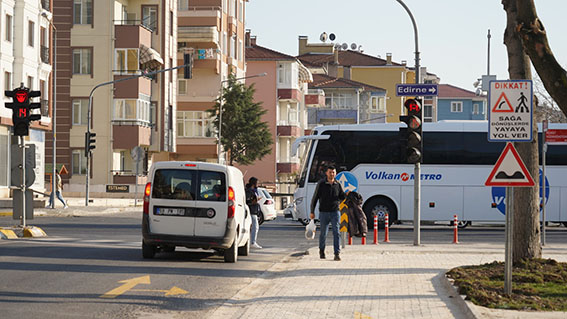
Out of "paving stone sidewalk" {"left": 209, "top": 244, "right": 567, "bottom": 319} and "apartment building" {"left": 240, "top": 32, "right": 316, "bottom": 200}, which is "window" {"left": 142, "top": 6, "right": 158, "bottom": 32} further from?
"paving stone sidewalk" {"left": 209, "top": 244, "right": 567, "bottom": 319}

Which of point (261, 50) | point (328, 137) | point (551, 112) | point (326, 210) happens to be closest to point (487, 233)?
point (328, 137)

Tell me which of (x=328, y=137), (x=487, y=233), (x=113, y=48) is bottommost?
(x=487, y=233)

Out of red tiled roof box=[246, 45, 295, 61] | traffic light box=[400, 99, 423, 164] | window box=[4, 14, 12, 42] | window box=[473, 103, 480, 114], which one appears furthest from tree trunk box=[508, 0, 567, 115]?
window box=[473, 103, 480, 114]

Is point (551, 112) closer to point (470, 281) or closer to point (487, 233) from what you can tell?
point (487, 233)

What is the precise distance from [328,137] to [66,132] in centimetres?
3233

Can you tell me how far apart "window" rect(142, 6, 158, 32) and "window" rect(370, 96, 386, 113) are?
5229cm

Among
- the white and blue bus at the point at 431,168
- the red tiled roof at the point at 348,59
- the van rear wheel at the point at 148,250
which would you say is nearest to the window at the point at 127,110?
the white and blue bus at the point at 431,168

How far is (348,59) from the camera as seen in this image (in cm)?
12950

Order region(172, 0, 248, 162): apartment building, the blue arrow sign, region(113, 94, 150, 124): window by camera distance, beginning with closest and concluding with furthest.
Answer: the blue arrow sign
region(113, 94, 150, 124): window
region(172, 0, 248, 162): apartment building

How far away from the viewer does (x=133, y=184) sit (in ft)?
207

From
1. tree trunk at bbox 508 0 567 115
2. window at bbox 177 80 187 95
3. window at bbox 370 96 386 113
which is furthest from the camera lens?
window at bbox 370 96 386 113

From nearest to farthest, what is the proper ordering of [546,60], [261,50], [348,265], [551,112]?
1. [546,60]
2. [348,265]
3. [551,112]
4. [261,50]

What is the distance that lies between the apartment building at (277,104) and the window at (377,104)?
23.3 metres

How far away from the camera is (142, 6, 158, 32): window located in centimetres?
6675
